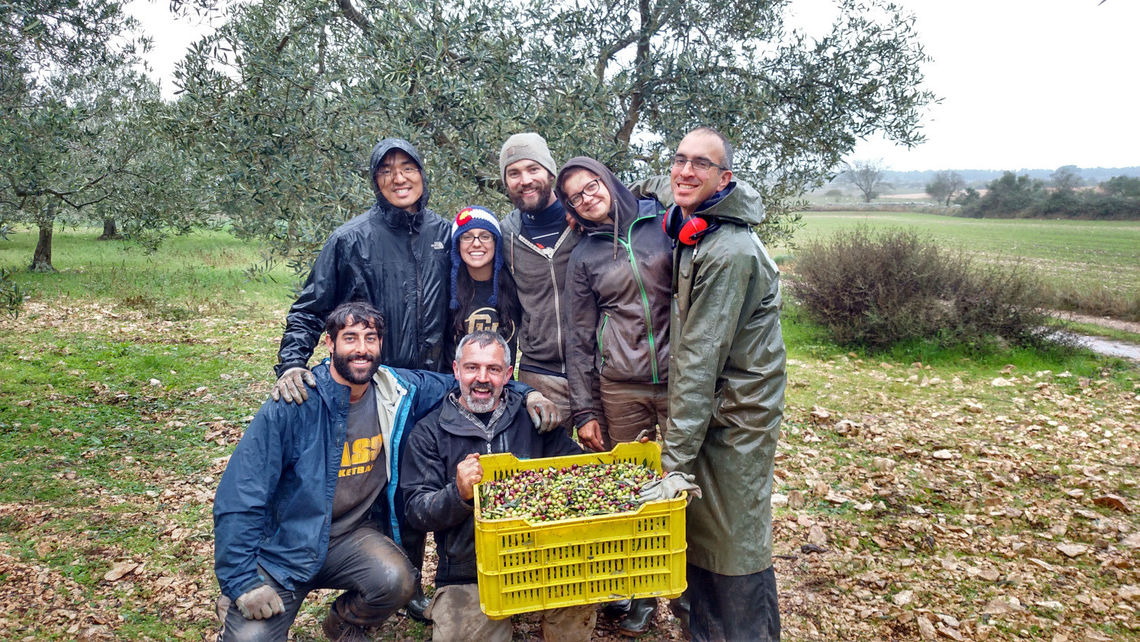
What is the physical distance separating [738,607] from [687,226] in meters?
1.79

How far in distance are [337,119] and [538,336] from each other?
2605 millimetres

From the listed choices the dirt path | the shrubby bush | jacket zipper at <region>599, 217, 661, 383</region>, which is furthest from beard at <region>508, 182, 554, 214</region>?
the dirt path

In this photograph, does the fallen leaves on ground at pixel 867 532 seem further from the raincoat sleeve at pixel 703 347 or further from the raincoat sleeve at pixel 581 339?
the raincoat sleeve at pixel 703 347

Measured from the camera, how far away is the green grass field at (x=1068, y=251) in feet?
51.6

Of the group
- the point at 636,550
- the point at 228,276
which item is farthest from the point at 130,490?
the point at 228,276

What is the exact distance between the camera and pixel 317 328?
420 cm

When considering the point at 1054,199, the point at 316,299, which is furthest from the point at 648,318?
the point at 1054,199

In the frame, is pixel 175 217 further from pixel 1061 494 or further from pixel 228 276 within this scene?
pixel 1061 494

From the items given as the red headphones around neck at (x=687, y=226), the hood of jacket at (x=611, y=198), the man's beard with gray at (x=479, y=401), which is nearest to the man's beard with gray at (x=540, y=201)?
the hood of jacket at (x=611, y=198)

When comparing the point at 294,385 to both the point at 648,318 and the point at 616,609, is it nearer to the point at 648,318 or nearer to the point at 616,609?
the point at 648,318

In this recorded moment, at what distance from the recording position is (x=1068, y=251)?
20.3m

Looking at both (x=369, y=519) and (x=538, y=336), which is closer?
(x=369, y=519)

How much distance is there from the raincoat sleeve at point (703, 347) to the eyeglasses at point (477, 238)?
4.62 ft

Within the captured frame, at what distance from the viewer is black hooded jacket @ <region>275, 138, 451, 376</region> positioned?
4.16 metres
